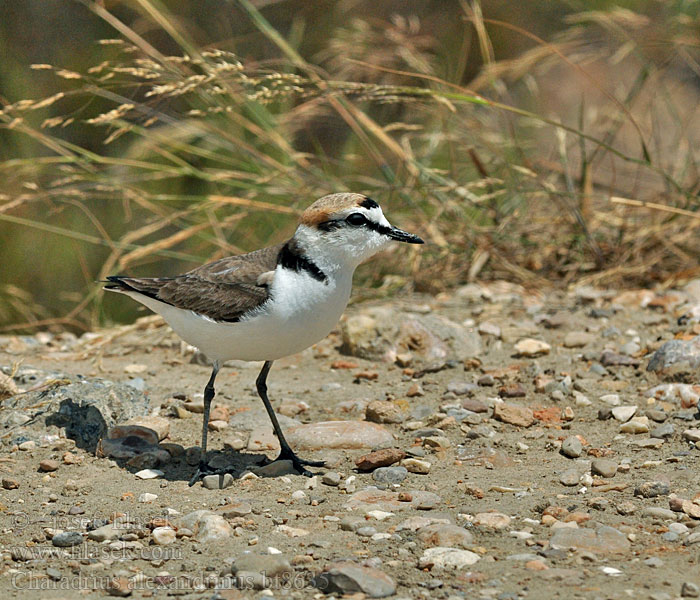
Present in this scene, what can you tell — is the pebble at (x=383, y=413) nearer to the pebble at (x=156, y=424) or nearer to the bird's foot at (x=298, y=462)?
the bird's foot at (x=298, y=462)

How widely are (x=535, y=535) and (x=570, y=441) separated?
906 mm

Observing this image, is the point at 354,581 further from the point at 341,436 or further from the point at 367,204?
the point at 367,204

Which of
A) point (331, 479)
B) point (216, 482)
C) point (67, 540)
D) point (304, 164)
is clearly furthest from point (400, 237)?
point (304, 164)

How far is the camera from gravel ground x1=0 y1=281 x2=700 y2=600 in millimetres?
2963

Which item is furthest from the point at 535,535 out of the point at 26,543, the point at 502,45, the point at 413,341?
the point at 502,45

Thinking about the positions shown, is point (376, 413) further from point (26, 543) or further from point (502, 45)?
point (502, 45)

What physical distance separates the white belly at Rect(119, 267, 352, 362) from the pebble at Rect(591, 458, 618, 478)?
47.1 inches

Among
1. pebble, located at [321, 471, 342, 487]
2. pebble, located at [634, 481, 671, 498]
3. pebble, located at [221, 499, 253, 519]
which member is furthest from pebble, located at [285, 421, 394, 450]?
pebble, located at [634, 481, 671, 498]

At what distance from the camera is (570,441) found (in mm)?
4020

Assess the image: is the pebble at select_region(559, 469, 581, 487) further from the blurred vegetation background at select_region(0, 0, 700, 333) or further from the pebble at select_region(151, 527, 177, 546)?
the blurred vegetation background at select_region(0, 0, 700, 333)

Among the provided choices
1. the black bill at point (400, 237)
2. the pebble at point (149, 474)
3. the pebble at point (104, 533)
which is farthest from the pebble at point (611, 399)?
the pebble at point (104, 533)

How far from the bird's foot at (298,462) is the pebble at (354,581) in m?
1.05

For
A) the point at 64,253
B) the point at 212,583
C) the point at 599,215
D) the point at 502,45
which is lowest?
the point at 64,253

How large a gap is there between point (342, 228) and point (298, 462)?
1.01 m
